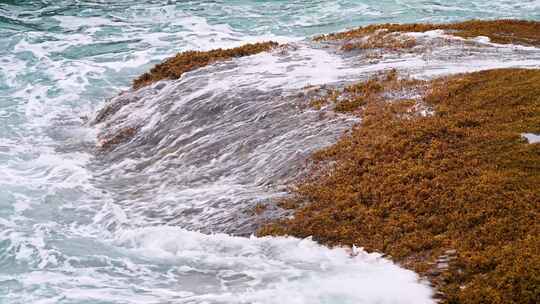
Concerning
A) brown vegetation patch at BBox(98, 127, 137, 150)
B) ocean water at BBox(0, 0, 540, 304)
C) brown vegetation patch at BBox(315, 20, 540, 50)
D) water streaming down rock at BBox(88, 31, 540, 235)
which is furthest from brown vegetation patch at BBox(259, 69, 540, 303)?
brown vegetation patch at BBox(98, 127, 137, 150)

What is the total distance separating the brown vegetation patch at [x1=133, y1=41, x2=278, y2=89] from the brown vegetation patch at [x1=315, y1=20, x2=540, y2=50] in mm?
2898

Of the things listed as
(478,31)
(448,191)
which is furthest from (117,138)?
(478,31)

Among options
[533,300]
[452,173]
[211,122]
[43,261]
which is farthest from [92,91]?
[533,300]

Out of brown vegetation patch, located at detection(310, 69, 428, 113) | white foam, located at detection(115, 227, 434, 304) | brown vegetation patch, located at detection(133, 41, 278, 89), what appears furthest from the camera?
brown vegetation patch, located at detection(133, 41, 278, 89)

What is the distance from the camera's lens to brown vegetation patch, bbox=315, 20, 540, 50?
20445 millimetres

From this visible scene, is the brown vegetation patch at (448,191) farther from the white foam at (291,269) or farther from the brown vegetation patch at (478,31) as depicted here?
the brown vegetation patch at (478,31)

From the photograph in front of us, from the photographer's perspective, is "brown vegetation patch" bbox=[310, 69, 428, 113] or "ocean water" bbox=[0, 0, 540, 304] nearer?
"ocean water" bbox=[0, 0, 540, 304]

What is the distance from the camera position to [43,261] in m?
13.2

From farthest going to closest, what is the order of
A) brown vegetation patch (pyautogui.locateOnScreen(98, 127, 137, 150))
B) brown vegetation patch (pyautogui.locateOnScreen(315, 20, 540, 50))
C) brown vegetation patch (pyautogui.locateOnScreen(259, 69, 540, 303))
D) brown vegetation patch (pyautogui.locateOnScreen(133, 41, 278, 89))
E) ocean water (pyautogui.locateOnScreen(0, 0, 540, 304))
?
1. brown vegetation patch (pyautogui.locateOnScreen(133, 41, 278, 89))
2. brown vegetation patch (pyautogui.locateOnScreen(315, 20, 540, 50))
3. brown vegetation patch (pyautogui.locateOnScreen(98, 127, 137, 150))
4. ocean water (pyautogui.locateOnScreen(0, 0, 540, 304))
5. brown vegetation patch (pyautogui.locateOnScreen(259, 69, 540, 303))

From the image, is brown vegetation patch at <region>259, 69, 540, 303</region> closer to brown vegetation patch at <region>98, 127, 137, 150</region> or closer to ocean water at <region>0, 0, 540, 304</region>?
ocean water at <region>0, 0, 540, 304</region>

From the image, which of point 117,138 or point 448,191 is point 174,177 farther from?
point 448,191

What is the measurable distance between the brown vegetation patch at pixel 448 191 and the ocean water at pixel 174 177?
0.54 metres

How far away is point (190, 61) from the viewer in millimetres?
23109

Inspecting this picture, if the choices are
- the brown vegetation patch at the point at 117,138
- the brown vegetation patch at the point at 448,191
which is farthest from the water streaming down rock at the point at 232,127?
the brown vegetation patch at the point at 448,191
